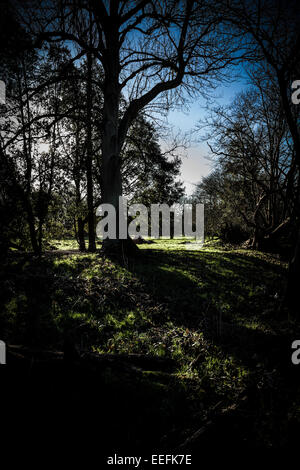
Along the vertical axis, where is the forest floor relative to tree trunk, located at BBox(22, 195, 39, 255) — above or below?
below

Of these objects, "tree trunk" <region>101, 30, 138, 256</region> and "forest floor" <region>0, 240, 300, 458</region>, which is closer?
"forest floor" <region>0, 240, 300, 458</region>

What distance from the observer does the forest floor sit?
6.02 feet

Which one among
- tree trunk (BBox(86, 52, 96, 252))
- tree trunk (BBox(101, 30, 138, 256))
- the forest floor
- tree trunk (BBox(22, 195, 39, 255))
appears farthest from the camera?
tree trunk (BBox(86, 52, 96, 252))

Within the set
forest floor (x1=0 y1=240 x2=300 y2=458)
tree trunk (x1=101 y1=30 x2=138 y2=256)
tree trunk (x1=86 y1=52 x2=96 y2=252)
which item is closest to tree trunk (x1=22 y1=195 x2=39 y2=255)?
forest floor (x1=0 y1=240 x2=300 y2=458)

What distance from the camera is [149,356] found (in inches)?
114

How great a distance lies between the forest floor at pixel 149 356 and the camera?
184cm

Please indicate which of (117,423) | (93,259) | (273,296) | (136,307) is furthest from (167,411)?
(93,259)

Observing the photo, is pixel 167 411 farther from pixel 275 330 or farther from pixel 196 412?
pixel 275 330

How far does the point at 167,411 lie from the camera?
2.12 m

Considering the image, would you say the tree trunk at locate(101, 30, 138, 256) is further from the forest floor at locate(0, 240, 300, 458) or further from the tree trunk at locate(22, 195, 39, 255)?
the tree trunk at locate(22, 195, 39, 255)

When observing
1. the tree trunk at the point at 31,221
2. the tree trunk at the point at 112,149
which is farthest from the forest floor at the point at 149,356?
the tree trunk at the point at 112,149

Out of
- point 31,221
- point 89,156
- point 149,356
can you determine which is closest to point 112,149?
point 89,156

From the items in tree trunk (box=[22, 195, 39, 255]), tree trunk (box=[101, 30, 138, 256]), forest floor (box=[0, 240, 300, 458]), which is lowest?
forest floor (box=[0, 240, 300, 458])

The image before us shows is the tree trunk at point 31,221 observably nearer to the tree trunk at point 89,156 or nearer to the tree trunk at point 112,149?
the tree trunk at point 112,149
